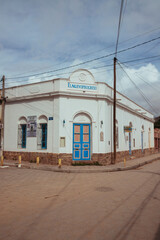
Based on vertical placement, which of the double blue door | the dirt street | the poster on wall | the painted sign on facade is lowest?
the dirt street

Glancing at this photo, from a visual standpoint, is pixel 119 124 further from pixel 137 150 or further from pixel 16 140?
pixel 16 140

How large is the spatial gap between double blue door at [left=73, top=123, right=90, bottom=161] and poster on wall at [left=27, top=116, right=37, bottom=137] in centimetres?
321

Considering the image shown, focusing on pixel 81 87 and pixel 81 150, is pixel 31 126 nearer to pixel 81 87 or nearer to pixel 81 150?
pixel 81 150

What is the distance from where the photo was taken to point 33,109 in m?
16.6

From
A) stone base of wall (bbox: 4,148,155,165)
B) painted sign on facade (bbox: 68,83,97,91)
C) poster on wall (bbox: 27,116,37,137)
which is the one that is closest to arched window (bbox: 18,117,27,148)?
poster on wall (bbox: 27,116,37,137)

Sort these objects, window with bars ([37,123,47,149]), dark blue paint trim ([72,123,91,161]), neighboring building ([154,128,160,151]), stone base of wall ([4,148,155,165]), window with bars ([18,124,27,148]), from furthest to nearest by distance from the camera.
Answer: neighboring building ([154,128,160,151]) → window with bars ([18,124,27,148]) → window with bars ([37,123,47,149]) → dark blue paint trim ([72,123,91,161]) → stone base of wall ([4,148,155,165])

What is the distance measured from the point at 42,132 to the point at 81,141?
3.15m

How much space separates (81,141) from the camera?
50.8 feet

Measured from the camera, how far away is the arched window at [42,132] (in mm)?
15915

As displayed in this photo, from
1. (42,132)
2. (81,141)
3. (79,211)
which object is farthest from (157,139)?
(79,211)

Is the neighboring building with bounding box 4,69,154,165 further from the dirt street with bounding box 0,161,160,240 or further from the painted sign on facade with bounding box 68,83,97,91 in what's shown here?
the dirt street with bounding box 0,161,160,240

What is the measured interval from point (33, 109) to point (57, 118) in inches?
105

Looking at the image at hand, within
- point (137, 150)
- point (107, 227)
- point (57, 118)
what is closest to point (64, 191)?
point (107, 227)

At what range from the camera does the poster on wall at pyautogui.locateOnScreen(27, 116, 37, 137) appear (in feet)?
53.4
